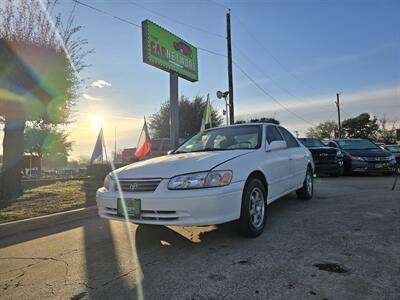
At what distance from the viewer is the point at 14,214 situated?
18.2ft

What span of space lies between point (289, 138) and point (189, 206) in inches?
129

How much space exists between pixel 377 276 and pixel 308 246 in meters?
0.87

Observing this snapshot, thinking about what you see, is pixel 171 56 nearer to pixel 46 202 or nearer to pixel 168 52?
pixel 168 52

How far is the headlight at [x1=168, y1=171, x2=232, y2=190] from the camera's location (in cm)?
344

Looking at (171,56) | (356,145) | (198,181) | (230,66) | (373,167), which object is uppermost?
(230,66)

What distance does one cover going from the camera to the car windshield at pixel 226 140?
464 centimetres

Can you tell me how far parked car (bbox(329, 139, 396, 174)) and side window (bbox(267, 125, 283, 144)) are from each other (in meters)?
7.24

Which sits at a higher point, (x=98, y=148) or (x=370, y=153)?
(x=98, y=148)

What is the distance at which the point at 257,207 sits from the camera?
13.3 ft

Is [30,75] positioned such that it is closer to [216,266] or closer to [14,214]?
[14,214]

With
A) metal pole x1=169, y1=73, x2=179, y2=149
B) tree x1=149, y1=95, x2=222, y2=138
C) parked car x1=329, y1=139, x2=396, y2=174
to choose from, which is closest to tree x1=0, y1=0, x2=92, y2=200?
metal pole x1=169, y1=73, x2=179, y2=149

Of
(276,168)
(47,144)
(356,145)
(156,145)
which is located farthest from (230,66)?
(47,144)

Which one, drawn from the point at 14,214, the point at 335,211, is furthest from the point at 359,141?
the point at 14,214

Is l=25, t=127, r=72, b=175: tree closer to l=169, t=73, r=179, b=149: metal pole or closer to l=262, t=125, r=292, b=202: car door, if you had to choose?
l=169, t=73, r=179, b=149: metal pole
